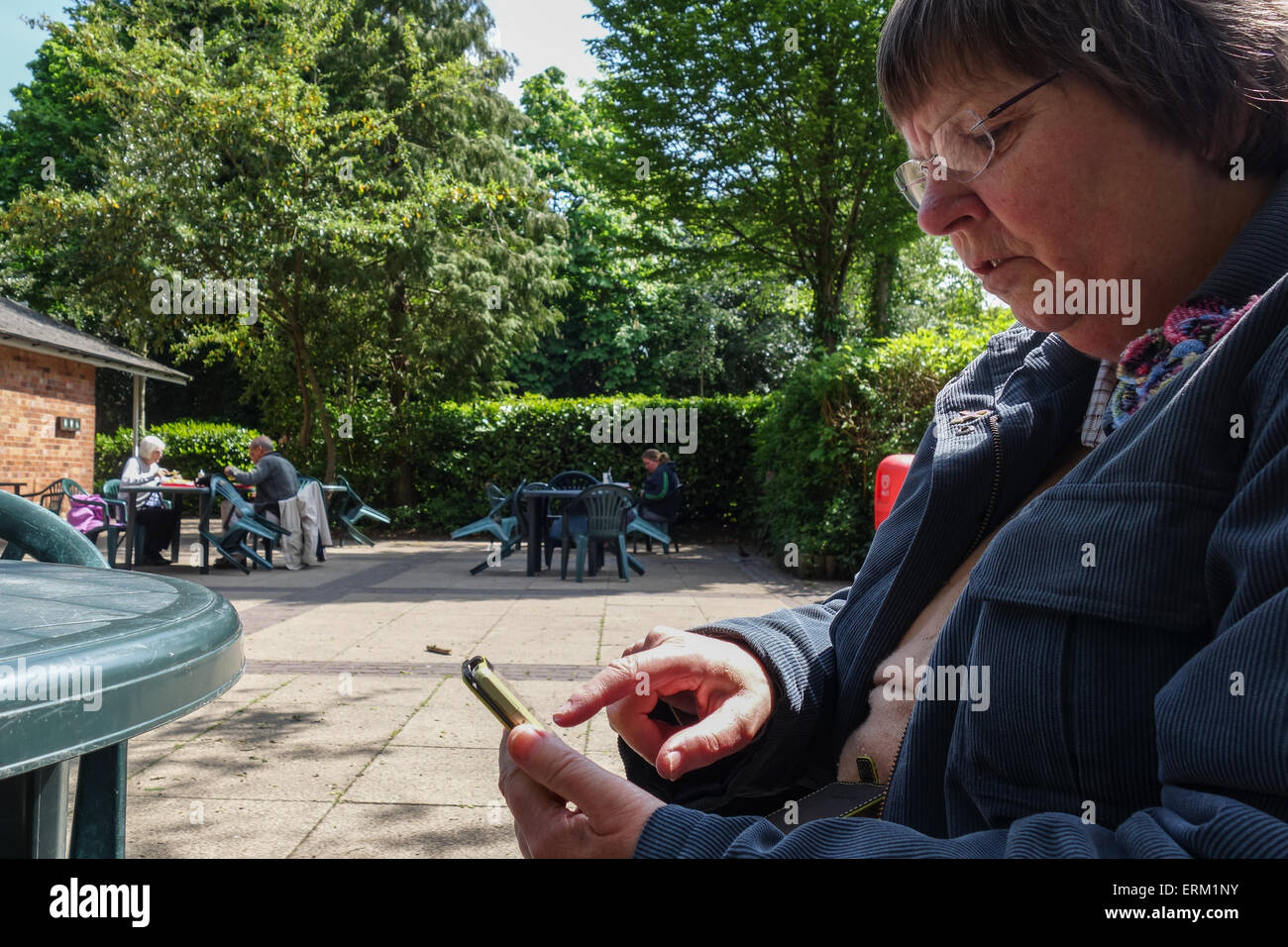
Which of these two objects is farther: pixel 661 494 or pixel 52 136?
pixel 52 136

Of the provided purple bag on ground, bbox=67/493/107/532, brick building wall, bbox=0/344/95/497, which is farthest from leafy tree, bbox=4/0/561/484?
purple bag on ground, bbox=67/493/107/532

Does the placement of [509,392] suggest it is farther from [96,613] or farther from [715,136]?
[96,613]

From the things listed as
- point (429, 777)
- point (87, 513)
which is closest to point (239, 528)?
point (87, 513)

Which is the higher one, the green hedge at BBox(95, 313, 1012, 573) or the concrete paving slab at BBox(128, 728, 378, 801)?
the green hedge at BBox(95, 313, 1012, 573)

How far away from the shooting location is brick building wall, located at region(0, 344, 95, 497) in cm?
1655

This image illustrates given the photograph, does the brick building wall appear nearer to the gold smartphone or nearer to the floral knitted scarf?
the gold smartphone

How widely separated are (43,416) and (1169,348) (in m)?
20.2

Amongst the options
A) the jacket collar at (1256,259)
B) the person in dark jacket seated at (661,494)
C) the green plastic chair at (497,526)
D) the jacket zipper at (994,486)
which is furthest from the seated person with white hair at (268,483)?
the jacket collar at (1256,259)

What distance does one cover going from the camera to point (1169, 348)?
3.63ft

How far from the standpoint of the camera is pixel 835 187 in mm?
14086

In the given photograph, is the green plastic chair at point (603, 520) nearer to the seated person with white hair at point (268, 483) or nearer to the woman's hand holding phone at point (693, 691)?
the seated person with white hair at point (268, 483)

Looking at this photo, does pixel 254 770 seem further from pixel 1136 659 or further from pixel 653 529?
pixel 653 529

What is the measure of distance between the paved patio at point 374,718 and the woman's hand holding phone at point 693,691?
184cm
